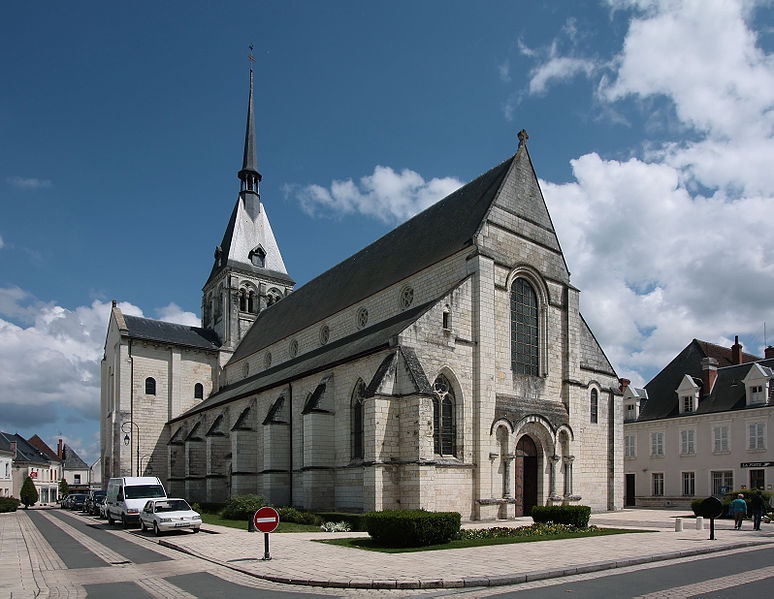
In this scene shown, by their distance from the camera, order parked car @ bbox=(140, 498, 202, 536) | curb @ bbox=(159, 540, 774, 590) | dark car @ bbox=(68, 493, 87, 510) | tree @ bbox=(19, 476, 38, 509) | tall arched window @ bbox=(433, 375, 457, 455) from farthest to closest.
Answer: tree @ bbox=(19, 476, 38, 509) < dark car @ bbox=(68, 493, 87, 510) < tall arched window @ bbox=(433, 375, 457, 455) < parked car @ bbox=(140, 498, 202, 536) < curb @ bbox=(159, 540, 774, 590)

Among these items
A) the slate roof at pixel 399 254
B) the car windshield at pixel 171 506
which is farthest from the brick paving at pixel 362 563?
the slate roof at pixel 399 254

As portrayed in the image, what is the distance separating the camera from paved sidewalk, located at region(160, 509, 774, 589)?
33.5ft

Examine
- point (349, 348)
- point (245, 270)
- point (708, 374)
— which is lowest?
point (708, 374)

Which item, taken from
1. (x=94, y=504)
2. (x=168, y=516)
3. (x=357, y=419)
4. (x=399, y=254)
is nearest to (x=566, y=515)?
(x=357, y=419)

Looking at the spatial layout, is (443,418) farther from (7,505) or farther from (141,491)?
(7,505)

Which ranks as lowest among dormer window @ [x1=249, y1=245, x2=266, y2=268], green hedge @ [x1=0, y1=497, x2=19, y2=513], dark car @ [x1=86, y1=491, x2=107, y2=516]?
green hedge @ [x1=0, y1=497, x2=19, y2=513]

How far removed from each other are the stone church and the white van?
450 centimetres

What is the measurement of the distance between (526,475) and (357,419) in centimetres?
669

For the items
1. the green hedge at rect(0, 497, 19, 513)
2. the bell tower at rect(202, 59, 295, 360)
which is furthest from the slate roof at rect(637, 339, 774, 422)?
the green hedge at rect(0, 497, 19, 513)

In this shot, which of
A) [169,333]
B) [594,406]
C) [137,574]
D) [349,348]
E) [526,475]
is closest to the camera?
[137,574]

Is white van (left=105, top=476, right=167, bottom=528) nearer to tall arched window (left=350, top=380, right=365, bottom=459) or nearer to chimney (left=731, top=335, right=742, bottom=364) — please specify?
tall arched window (left=350, top=380, right=365, bottom=459)

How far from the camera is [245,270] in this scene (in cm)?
4634

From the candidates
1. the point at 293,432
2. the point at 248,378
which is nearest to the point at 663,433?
the point at 293,432

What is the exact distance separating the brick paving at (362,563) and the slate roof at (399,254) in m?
12.0
